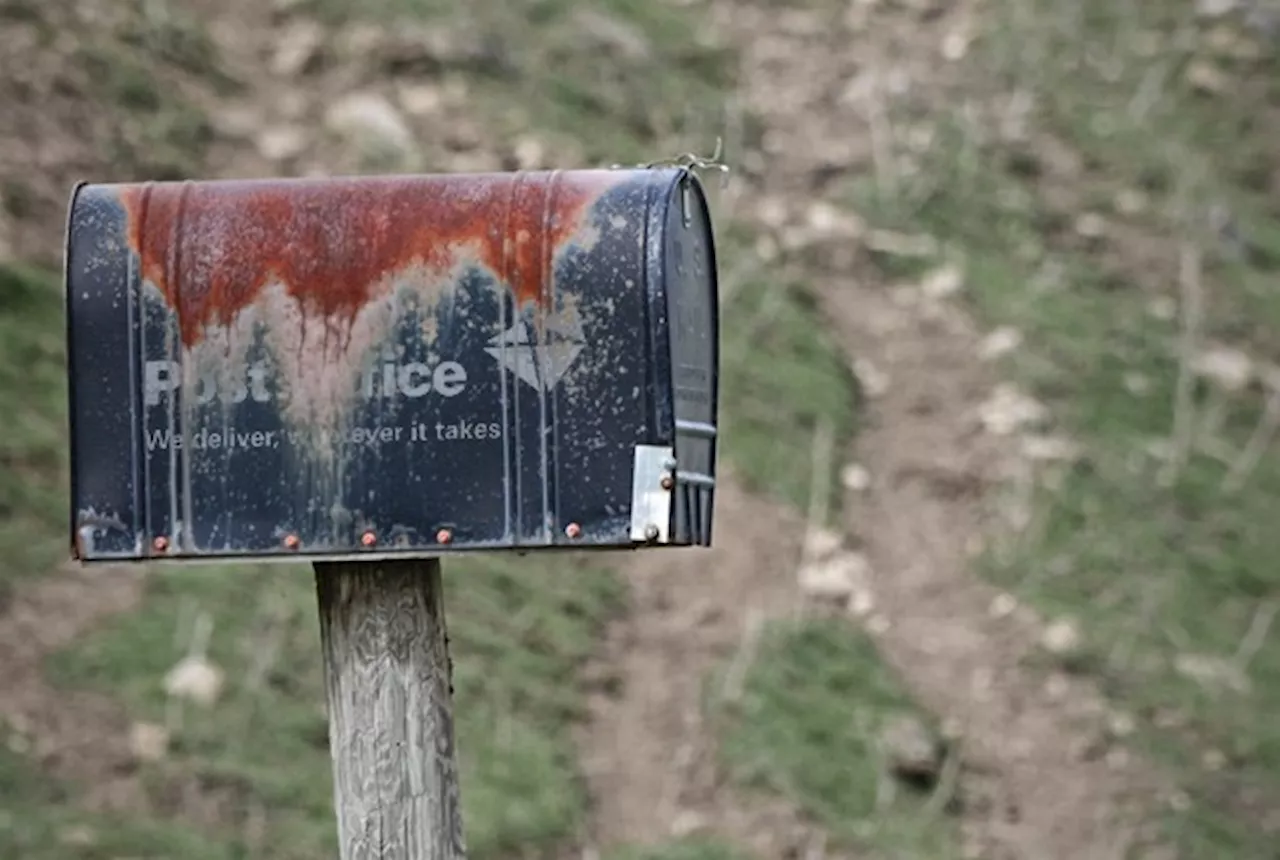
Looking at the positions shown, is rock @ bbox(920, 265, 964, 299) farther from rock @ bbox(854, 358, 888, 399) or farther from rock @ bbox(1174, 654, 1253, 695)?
rock @ bbox(1174, 654, 1253, 695)

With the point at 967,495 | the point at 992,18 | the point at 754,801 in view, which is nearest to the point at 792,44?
the point at 992,18

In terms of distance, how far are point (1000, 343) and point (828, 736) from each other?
2.65 metres

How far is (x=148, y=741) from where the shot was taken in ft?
22.0

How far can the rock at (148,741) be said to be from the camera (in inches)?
262

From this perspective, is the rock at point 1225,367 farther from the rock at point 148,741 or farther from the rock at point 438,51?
the rock at point 148,741

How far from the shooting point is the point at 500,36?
10.8 meters

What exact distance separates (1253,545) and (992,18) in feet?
12.9

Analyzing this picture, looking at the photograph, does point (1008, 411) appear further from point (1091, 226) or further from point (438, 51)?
point (438, 51)

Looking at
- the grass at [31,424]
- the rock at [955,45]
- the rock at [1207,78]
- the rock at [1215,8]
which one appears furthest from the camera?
the rock at [1215,8]

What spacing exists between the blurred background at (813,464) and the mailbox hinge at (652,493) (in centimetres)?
309

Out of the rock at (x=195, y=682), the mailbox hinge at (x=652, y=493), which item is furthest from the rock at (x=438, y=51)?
the mailbox hinge at (x=652, y=493)

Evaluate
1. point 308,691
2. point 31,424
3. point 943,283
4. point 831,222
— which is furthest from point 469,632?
point 831,222

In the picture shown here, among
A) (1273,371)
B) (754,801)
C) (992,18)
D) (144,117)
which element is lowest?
(754,801)

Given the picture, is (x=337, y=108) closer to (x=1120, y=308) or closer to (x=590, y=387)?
(x=1120, y=308)
